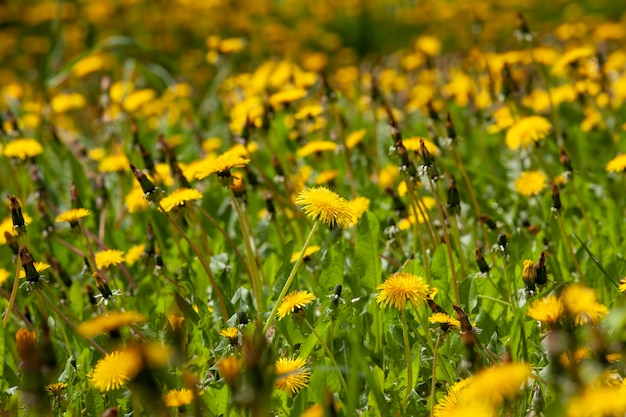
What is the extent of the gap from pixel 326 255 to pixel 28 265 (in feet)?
2.56

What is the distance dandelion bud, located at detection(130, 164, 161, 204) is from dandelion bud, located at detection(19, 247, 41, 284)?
0.29 metres

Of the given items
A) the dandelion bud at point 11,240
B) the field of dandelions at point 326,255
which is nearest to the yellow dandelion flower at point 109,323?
the field of dandelions at point 326,255

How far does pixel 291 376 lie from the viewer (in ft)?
4.98

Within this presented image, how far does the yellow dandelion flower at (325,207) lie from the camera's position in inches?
65.6

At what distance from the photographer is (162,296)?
2.20m

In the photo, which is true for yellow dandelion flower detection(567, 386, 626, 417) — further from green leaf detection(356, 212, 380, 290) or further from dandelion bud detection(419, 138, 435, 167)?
green leaf detection(356, 212, 380, 290)

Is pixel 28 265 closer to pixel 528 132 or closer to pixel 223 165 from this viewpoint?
pixel 223 165

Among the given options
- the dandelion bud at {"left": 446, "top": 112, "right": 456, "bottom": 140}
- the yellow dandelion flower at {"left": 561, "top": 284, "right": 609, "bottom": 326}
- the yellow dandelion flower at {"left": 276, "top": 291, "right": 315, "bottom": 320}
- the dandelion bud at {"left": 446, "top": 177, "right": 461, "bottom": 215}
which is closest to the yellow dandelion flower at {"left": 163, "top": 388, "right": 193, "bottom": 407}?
the yellow dandelion flower at {"left": 276, "top": 291, "right": 315, "bottom": 320}

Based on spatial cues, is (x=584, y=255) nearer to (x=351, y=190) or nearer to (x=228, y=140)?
(x=351, y=190)

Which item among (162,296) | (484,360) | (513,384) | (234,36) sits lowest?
(234,36)

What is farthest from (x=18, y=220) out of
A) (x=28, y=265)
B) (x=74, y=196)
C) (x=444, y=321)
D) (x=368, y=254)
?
(x=444, y=321)

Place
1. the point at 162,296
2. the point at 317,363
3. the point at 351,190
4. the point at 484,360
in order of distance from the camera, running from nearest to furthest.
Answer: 1. the point at 484,360
2. the point at 317,363
3. the point at 162,296
4. the point at 351,190

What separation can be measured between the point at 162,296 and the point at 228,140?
A: 5.51ft

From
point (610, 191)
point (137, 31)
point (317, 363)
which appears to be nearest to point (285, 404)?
point (317, 363)
